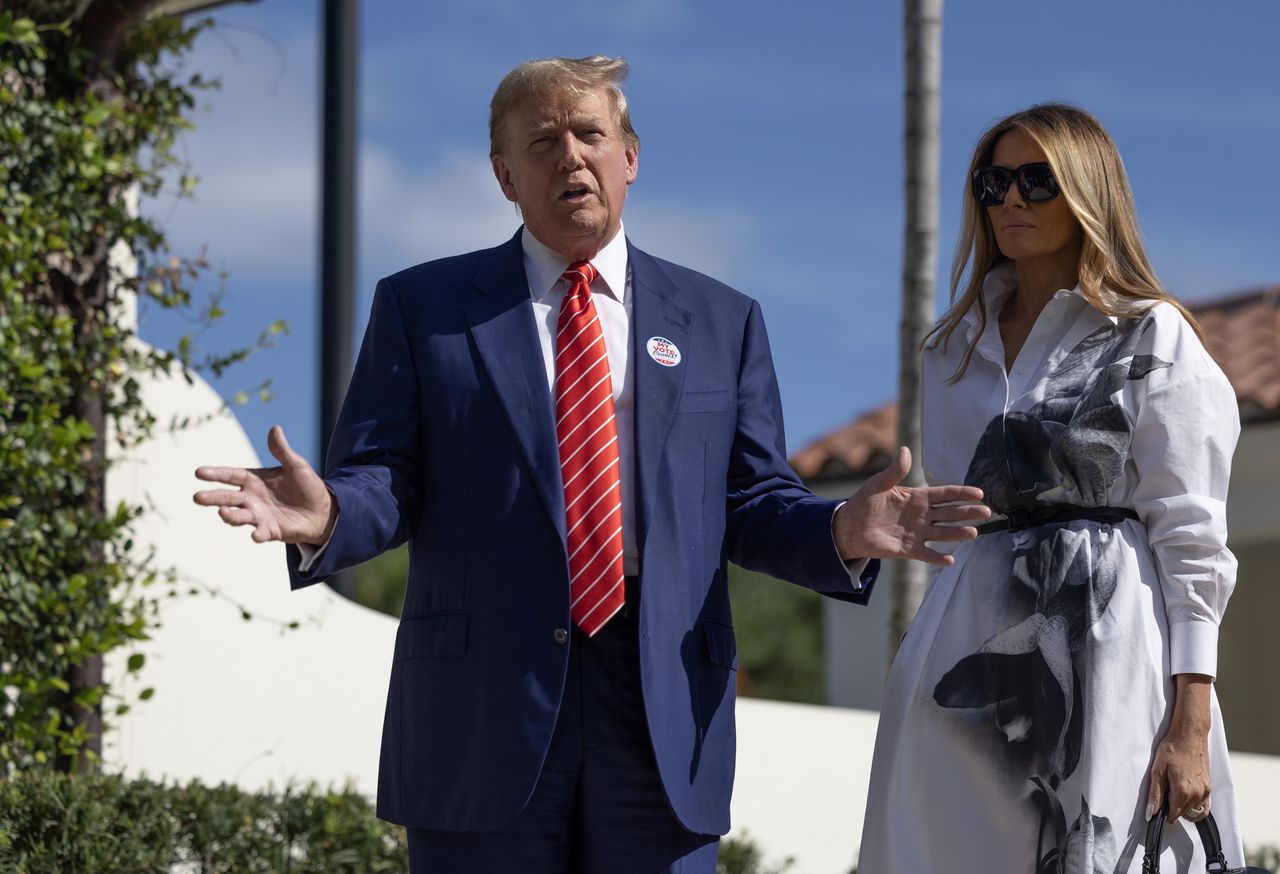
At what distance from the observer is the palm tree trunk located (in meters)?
5.54

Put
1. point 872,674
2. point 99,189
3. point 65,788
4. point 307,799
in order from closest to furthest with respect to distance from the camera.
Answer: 1. point 65,788
2. point 307,799
3. point 99,189
4. point 872,674

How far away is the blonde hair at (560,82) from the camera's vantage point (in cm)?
309

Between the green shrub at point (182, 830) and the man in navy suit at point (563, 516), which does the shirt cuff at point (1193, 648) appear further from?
the green shrub at point (182, 830)

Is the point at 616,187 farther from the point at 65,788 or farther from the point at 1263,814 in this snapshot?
the point at 1263,814

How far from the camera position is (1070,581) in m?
3.02

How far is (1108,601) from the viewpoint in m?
2.99

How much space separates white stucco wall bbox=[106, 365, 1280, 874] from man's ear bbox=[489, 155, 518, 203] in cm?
330

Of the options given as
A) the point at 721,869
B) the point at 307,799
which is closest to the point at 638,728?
the point at 307,799

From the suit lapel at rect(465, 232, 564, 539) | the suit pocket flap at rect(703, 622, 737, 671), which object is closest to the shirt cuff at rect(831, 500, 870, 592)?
the suit pocket flap at rect(703, 622, 737, 671)

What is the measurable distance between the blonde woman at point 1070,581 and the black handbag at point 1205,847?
22mm

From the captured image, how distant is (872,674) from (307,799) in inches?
280

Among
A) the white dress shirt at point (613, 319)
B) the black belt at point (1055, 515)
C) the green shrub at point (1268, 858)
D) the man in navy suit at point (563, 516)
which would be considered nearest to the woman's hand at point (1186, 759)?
the black belt at point (1055, 515)

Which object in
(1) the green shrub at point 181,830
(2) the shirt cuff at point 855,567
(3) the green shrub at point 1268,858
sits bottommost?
(3) the green shrub at point 1268,858

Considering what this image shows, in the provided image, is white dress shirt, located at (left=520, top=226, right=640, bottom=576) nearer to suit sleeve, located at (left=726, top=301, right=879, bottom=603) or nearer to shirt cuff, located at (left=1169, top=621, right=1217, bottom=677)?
suit sleeve, located at (left=726, top=301, right=879, bottom=603)
